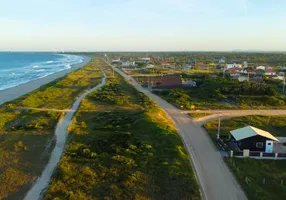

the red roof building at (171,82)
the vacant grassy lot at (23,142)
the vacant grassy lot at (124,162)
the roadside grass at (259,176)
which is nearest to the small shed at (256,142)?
the roadside grass at (259,176)

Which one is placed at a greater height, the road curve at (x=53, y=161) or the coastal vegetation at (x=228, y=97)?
the coastal vegetation at (x=228, y=97)

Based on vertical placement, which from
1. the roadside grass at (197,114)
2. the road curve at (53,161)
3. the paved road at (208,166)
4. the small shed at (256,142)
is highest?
the small shed at (256,142)

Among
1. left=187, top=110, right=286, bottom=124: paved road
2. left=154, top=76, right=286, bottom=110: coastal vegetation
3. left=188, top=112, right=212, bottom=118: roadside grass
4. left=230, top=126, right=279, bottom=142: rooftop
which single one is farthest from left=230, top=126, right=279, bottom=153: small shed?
left=154, top=76, right=286, bottom=110: coastal vegetation

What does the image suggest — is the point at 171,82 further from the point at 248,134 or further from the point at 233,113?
the point at 248,134

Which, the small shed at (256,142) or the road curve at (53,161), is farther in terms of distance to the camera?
the small shed at (256,142)

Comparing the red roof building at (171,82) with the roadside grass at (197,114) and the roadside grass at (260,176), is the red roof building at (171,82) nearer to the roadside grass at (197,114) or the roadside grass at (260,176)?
the roadside grass at (197,114)

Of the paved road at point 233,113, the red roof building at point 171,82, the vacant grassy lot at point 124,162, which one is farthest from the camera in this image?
the red roof building at point 171,82

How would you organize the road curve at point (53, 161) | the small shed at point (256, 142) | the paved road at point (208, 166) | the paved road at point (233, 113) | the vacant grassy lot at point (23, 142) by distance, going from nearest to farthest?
1. the paved road at point (208, 166)
2. the road curve at point (53, 161)
3. the vacant grassy lot at point (23, 142)
4. the small shed at point (256, 142)
5. the paved road at point (233, 113)

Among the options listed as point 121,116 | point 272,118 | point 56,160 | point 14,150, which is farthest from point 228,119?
point 14,150
